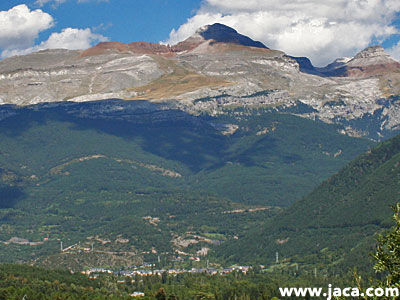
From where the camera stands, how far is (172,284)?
630 feet

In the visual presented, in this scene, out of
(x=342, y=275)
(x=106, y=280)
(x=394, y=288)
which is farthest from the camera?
(x=342, y=275)

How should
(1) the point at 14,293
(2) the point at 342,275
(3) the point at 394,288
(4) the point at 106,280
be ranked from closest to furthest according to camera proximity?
1. (3) the point at 394,288
2. (1) the point at 14,293
3. (4) the point at 106,280
4. (2) the point at 342,275

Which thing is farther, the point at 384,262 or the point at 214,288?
the point at 214,288

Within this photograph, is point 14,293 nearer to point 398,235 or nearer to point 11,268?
point 11,268

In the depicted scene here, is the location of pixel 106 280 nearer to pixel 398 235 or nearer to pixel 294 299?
pixel 294 299

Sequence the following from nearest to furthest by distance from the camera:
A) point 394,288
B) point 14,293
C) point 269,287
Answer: point 394,288 → point 14,293 → point 269,287

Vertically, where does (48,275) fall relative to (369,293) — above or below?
above

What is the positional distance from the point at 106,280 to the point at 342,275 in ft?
172

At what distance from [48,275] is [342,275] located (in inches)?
2556

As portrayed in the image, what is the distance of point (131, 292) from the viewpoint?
6880 inches

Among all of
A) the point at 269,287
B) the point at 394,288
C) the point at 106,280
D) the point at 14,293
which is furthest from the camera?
the point at 106,280

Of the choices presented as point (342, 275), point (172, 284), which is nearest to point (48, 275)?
point (172, 284)

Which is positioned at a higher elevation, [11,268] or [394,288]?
[11,268]

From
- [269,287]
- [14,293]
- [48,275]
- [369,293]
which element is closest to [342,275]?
[269,287]
